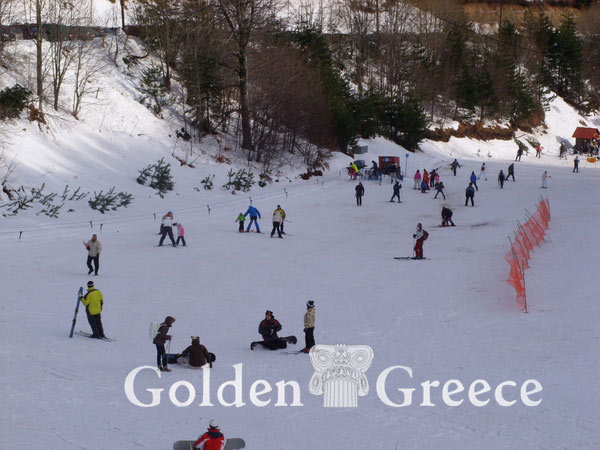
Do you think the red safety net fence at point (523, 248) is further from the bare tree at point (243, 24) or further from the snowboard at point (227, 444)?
the bare tree at point (243, 24)

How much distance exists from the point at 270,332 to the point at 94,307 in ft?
11.4

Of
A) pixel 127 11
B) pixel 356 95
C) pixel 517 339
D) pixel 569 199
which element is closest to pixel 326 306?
pixel 517 339

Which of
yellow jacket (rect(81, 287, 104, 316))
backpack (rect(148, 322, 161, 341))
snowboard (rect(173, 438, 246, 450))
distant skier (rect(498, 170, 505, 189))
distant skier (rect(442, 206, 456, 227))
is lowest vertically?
snowboard (rect(173, 438, 246, 450))

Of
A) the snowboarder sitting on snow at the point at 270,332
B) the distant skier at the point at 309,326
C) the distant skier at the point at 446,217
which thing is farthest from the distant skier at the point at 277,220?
the distant skier at the point at 309,326

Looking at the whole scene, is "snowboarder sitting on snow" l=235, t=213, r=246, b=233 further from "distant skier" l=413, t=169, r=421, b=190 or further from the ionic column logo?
"distant skier" l=413, t=169, r=421, b=190

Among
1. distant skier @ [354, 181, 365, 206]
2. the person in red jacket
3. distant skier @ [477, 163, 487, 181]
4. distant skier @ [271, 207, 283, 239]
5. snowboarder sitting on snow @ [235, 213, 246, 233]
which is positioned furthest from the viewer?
distant skier @ [477, 163, 487, 181]

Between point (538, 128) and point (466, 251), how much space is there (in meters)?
55.6

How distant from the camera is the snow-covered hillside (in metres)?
9.82

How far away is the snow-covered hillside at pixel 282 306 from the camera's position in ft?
32.2

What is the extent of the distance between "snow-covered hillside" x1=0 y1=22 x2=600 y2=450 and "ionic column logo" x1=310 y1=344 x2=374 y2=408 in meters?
0.22

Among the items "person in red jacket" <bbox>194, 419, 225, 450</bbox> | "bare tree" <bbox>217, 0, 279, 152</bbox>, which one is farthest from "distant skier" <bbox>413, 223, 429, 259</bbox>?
"bare tree" <bbox>217, 0, 279, 152</bbox>

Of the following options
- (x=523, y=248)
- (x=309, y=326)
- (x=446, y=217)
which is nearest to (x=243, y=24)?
(x=446, y=217)

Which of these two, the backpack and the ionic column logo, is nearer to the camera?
the ionic column logo

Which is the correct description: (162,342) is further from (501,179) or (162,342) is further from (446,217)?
(501,179)
